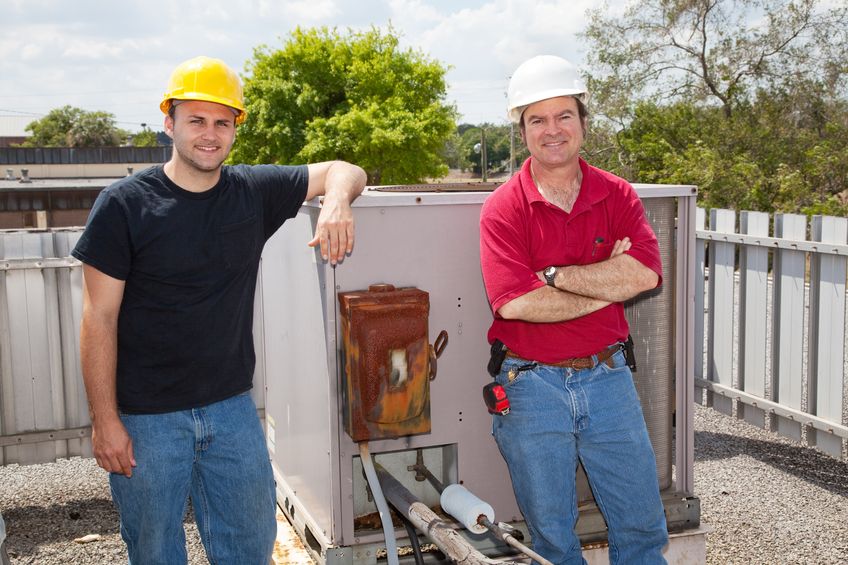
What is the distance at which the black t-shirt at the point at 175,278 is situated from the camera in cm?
271

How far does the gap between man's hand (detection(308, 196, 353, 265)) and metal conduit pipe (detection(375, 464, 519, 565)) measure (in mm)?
948

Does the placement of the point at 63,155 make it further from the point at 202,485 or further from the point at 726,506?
the point at 202,485

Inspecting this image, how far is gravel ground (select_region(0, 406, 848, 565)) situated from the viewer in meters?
4.68

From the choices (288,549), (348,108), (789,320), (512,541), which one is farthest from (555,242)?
(348,108)

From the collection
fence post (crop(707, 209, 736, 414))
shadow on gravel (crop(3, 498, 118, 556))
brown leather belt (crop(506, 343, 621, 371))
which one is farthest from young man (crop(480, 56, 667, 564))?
fence post (crop(707, 209, 736, 414))

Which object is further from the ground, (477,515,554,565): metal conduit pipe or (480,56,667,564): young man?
(480,56,667,564): young man

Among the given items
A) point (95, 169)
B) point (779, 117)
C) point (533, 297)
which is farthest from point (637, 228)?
point (95, 169)

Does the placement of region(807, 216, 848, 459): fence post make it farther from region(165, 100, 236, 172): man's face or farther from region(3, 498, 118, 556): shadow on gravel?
region(3, 498, 118, 556): shadow on gravel

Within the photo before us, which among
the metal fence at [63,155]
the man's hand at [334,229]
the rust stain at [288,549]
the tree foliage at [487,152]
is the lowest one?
the rust stain at [288,549]

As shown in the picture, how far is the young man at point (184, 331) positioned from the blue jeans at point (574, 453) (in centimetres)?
88

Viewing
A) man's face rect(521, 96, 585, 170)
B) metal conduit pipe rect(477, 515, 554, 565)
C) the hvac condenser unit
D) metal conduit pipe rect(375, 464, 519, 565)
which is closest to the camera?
metal conduit pipe rect(477, 515, 554, 565)

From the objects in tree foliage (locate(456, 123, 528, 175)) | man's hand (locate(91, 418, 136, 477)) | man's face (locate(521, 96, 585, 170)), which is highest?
tree foliage (locate(456, 123, 528, 175))

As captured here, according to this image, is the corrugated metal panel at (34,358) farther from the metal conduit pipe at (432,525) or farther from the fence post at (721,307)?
the fence post at (721,307)

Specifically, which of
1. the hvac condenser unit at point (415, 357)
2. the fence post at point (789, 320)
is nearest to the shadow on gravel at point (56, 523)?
the hvac condenser unit at point (415, 357)
